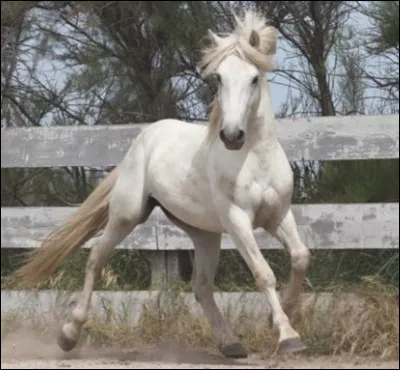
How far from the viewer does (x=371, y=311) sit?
532 centimetres

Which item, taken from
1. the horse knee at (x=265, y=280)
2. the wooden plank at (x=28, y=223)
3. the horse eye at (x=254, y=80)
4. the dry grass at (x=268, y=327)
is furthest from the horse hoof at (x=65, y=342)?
the horse eye at (x=254, y=80)

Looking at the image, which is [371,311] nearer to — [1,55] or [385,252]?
[385,252]

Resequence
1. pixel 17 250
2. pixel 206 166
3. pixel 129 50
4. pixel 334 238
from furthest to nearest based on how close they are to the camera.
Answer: pixel 17 250 → pixel 129 50 → pixel 334 238 → pixel 206 166

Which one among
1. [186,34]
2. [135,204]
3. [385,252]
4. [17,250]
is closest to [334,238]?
[385,252]

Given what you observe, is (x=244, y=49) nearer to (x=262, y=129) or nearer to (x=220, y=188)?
(x=262, y=129)

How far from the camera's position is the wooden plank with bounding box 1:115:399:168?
228 inches

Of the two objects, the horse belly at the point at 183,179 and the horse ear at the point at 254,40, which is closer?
the horse ear at the point at 254,40

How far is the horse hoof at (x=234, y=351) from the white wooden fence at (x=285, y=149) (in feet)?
3.15

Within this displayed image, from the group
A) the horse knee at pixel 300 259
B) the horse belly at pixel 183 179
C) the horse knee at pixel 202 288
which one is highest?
the horse belly at pixel 183 179

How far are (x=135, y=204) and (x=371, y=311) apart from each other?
1.41m

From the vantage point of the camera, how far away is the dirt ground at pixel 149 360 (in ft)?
16.4

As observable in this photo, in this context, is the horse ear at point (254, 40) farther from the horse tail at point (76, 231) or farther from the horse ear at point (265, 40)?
the horse tail at point (76, 231)

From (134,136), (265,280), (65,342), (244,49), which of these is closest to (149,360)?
(65,342)

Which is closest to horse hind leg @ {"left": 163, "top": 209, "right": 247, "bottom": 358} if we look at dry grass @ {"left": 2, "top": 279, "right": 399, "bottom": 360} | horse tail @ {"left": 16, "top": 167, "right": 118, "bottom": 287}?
dry grass @ {"left": 2, "top": 279, "right": 399, "bottom": 360}
